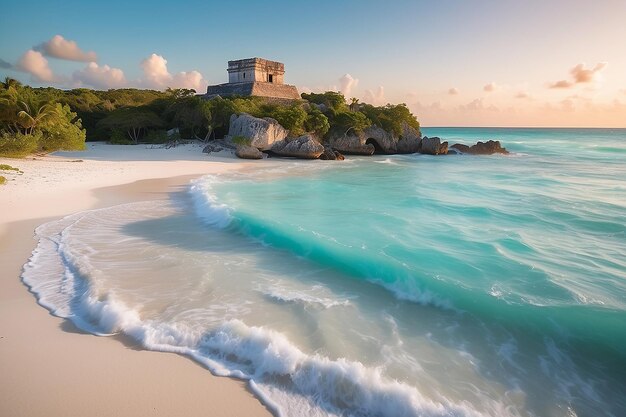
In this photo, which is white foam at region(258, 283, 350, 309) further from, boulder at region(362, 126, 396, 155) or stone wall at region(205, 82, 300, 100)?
stone wall at region(205, 82, 300, 100)

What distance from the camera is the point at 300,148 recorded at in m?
26.9

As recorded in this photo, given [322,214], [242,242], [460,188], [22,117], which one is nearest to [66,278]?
[242,242]

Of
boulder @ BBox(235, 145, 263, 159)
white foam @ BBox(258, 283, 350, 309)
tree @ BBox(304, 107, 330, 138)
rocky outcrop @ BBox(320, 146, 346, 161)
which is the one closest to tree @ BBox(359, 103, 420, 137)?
tree @ BBox(304, 107, 330, 138)

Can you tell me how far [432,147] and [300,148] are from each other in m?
15.7

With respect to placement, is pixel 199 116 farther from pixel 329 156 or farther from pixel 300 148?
pixel 329 156

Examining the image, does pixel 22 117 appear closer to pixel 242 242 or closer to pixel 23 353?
pixel 242 242

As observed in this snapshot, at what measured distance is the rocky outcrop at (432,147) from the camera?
35.1m

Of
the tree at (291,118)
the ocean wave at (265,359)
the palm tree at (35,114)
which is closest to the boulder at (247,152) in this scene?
the tree at (291,118)

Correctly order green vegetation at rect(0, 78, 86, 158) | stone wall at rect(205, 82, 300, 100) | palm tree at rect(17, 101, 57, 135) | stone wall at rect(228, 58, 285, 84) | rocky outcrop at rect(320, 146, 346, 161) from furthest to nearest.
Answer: stone wall at rect(228, 58, 285, 84), stone wall at rect(205, 82, 300, 100), rocky outcrop at rect(320, 146, 346, 161), palm tree at rect(17, 101, 57, 135), green vegetation at rect(0, 78, 86, 158)

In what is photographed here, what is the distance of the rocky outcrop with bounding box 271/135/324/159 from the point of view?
26812 mm

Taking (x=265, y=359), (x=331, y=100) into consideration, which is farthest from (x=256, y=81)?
(x=265, y=359)

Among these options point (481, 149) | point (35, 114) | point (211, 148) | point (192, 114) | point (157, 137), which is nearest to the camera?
point (35, 114)

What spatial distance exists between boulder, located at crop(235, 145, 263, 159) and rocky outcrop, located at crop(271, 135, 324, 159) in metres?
2.20

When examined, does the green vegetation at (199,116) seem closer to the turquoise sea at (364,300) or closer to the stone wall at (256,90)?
the stone wall at (256,90)
